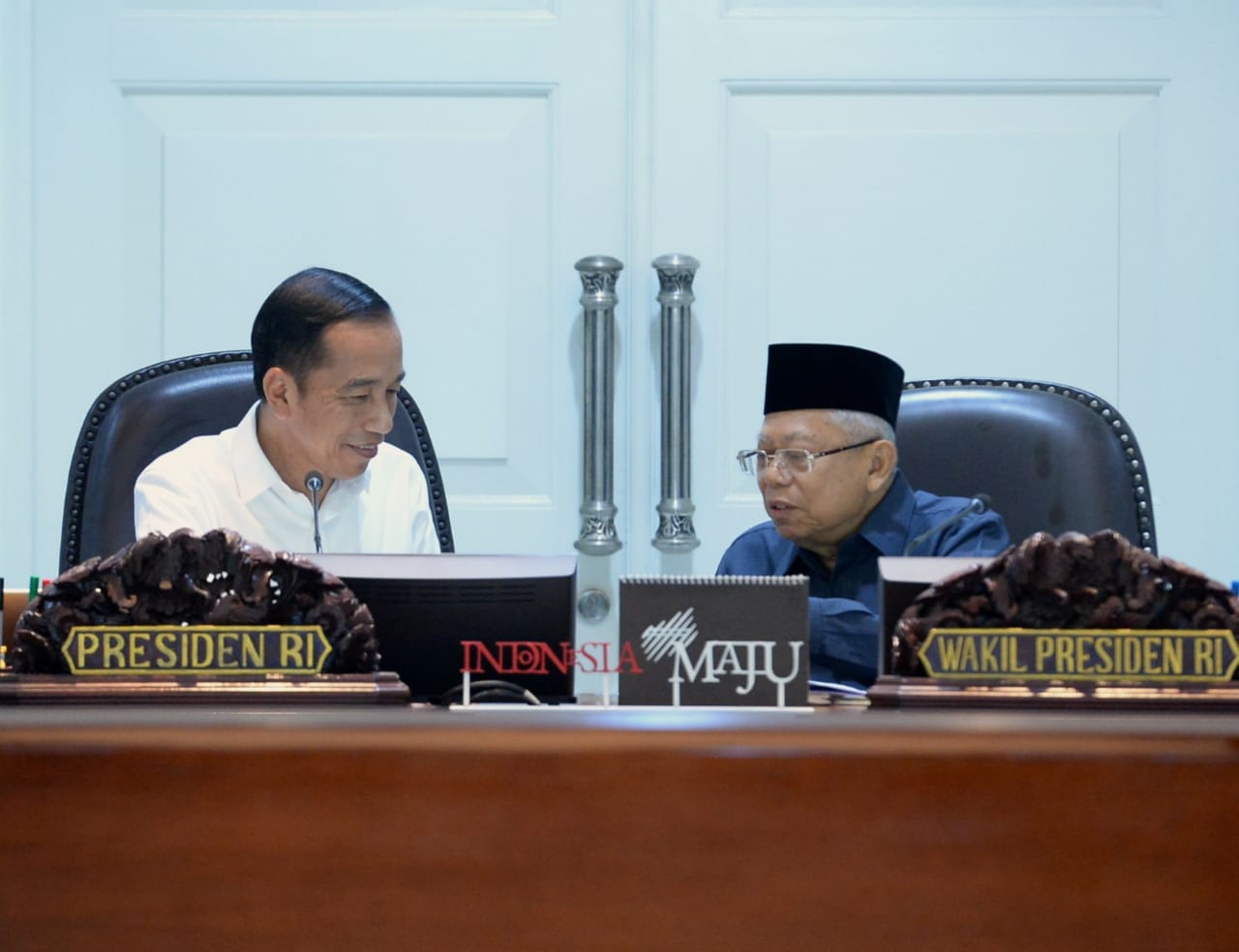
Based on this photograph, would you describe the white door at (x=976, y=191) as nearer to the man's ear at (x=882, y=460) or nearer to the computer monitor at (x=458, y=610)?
the man's ear at (x=882, y=460)

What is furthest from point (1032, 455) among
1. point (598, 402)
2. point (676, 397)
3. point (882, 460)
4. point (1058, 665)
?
point (1058, 665)

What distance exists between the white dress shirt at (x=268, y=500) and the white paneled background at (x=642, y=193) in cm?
48

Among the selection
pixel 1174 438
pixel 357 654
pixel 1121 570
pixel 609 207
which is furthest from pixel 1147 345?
pixel 357 654

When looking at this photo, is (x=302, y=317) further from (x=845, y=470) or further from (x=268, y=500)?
(x=845, y=470)

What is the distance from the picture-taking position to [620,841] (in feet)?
2.90

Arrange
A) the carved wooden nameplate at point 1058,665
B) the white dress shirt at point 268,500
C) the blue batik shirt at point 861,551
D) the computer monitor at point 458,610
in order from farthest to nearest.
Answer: the white dress shirt at point 268,500 → the blue batik shirt at point 861,551 → the computer monitor at point 458,610 → the carved wooden nameplate at point 1058,665

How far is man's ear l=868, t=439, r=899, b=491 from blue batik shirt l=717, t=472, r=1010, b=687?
3cm

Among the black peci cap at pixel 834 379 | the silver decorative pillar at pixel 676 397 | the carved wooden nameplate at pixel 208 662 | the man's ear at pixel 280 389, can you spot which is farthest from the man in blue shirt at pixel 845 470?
the carved wooden nameplate at pixel 208 662

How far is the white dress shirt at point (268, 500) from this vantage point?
207cm

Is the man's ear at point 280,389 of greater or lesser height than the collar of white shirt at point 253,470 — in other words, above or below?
above

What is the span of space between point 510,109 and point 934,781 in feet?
6.84

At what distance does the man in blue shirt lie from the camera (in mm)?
2098

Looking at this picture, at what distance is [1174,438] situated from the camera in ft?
9.00

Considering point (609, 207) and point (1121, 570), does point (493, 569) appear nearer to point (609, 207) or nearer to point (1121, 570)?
point (1121, 570)
